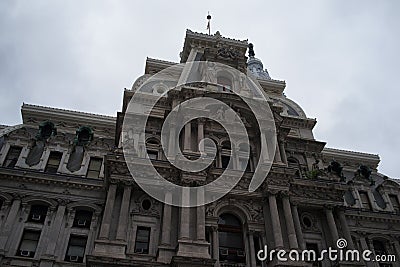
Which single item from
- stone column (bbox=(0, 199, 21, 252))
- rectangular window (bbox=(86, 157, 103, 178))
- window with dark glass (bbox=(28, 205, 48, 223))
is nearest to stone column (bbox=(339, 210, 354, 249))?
rectangular window (bbox=(86, 157, 103, 178))

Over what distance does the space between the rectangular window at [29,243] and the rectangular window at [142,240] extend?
6609mm

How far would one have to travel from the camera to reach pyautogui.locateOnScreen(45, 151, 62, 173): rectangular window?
3011 cm

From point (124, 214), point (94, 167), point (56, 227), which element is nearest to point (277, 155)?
point (124, 214)

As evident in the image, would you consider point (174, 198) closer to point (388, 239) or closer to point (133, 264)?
point (133, 264)

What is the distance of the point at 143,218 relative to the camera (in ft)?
83.0

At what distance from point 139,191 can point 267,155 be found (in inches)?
371

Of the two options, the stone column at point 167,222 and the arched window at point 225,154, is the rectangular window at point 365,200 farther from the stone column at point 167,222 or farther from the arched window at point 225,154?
the stone column at point 167,222

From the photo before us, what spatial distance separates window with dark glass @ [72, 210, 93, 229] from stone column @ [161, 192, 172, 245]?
5.88 m

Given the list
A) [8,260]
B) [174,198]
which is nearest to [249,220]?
[174,198]

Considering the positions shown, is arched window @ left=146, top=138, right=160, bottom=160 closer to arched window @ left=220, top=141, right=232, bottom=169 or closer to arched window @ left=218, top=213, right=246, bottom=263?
arched window @ left=220, top=141, right=232, bottom=169

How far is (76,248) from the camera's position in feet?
84.0

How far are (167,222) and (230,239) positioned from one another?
13.9ft

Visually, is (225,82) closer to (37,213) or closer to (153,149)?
(153,149)

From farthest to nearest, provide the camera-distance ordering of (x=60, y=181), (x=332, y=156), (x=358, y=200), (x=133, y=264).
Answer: (x=332, y=156) → (x=358, y=200) → (x=60, y=181) → (x=133, y=264)
